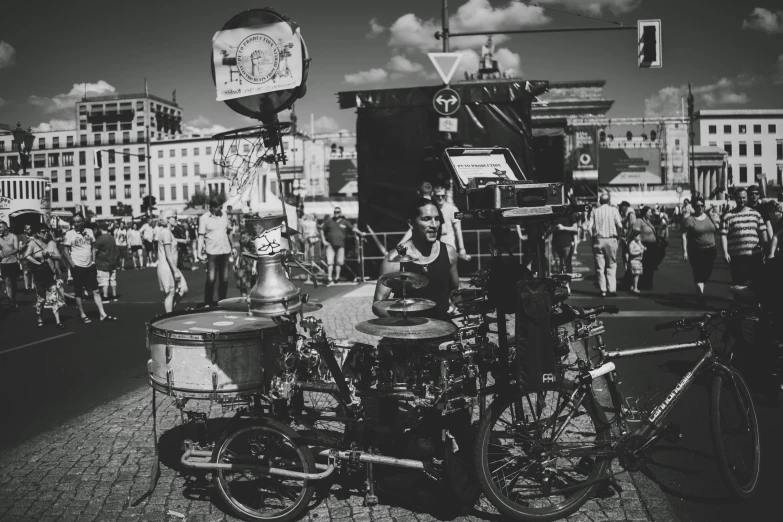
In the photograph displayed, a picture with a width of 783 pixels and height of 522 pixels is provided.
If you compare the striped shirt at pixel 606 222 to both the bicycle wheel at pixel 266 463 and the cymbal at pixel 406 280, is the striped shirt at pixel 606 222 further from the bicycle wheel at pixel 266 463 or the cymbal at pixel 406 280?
the bicycle wheel at pixel 266 463

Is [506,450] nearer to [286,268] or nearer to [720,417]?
[720,417]

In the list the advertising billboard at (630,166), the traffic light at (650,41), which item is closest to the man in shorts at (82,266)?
the traffic light at (650,41)

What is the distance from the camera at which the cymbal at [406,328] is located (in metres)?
3.49

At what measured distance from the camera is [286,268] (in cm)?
387

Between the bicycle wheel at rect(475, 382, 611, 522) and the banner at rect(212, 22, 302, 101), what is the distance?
256cm

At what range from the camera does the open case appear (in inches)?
135

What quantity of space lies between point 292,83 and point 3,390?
5.21 metres

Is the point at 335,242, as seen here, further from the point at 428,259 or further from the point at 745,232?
the point at 428,259

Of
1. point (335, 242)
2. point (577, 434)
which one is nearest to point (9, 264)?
point (335, 242)

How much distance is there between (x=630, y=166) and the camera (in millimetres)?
69188

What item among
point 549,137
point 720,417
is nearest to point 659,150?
point 549,137

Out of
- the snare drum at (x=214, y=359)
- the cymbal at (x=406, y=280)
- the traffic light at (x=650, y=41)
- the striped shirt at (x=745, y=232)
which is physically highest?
the traffic light at (x=650, y=41)

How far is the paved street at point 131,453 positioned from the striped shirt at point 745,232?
1911 millimetres

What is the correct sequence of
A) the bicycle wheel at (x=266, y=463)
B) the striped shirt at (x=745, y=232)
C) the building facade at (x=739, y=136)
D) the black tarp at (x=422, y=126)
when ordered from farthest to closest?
the building facade at (x=739, y=136), the black tarp at (x=422, y=126), the striped shirt at (x=745, y=232), the bicycle wheel at (x=266, y=463)
